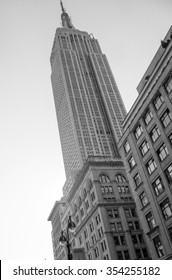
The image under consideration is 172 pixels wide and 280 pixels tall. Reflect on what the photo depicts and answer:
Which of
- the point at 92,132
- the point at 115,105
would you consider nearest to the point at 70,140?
the point at 92,132

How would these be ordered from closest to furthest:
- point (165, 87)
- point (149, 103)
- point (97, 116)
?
point (165, 87) < point (149, 103) < point (97, 116)

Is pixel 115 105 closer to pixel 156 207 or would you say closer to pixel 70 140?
pixel 70 140

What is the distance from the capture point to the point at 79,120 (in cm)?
17462

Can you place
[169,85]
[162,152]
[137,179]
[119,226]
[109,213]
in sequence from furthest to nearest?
[109,213], [119,226], [137,179], [162,152], [169,85]

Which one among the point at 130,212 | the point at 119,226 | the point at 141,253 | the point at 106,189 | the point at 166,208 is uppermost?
the point at 106,189

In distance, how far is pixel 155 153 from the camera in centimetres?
3669

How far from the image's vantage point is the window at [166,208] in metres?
34.3

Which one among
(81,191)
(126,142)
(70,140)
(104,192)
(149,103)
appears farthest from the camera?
(70,140)

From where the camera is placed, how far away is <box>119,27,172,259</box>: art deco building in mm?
34406

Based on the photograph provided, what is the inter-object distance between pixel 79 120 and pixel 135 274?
165839 mm

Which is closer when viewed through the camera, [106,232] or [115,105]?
[106,232]

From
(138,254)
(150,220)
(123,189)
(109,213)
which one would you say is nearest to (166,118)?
(150,220)

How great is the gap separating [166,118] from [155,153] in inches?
183

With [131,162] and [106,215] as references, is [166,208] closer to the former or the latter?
[131,162]
